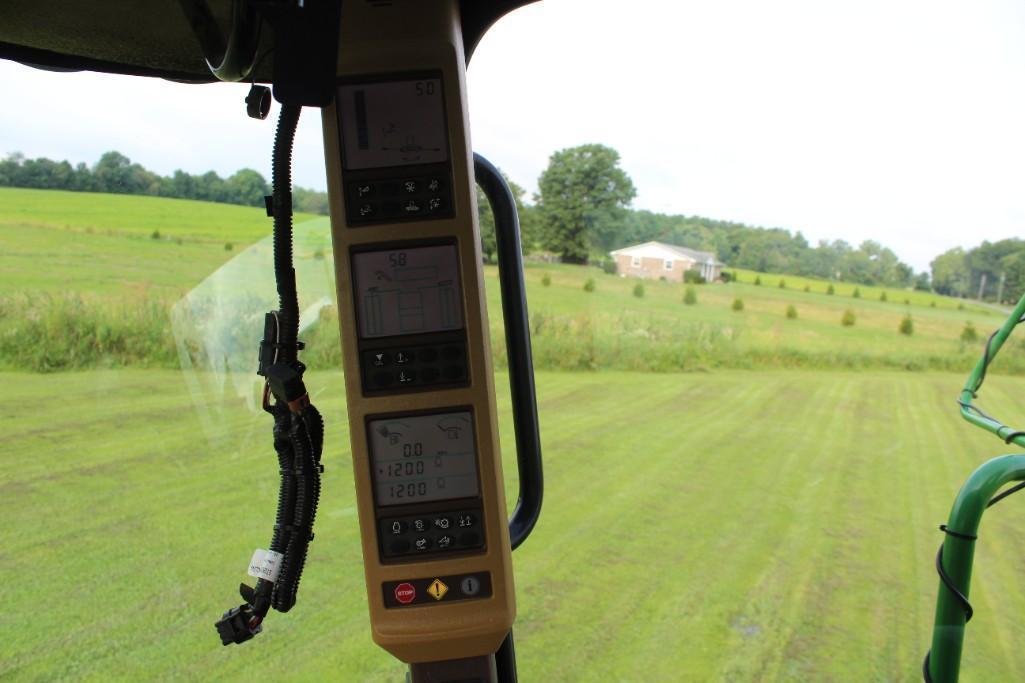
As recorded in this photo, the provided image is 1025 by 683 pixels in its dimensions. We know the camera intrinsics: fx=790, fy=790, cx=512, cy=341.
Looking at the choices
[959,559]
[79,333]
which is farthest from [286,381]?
[959,559]

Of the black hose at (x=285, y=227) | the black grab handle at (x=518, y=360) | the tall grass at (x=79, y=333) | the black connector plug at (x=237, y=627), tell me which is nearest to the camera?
the black hose at (x=285, y=227)

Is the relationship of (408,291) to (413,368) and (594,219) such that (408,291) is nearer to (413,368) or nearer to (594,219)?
(413,368)

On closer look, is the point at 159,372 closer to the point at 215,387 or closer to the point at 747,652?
the point at 215,387

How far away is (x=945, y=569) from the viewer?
110cm

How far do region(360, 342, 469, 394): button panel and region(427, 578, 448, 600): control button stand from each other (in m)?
0.21

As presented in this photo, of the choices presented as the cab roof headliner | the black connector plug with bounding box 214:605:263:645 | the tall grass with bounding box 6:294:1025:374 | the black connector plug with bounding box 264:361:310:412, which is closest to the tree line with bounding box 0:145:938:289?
the tall grass with bounding box 6:294:1025:374

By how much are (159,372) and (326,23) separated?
80cm

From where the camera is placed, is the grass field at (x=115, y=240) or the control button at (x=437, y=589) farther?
the grass field at (x=115, y=240)

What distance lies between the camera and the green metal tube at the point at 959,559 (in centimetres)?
105

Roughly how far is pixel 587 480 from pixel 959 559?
59cm

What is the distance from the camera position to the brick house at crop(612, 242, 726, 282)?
4.43ft

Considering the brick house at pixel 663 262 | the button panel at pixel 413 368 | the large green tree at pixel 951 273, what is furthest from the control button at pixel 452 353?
the large green tree at pixel 951 273

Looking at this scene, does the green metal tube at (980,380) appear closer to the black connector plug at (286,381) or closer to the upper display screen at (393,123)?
the upper display screen at (393,123)

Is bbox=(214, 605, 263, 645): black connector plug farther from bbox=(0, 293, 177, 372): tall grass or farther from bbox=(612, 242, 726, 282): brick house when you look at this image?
bbox=(612, 242, 726, 282): brick house
